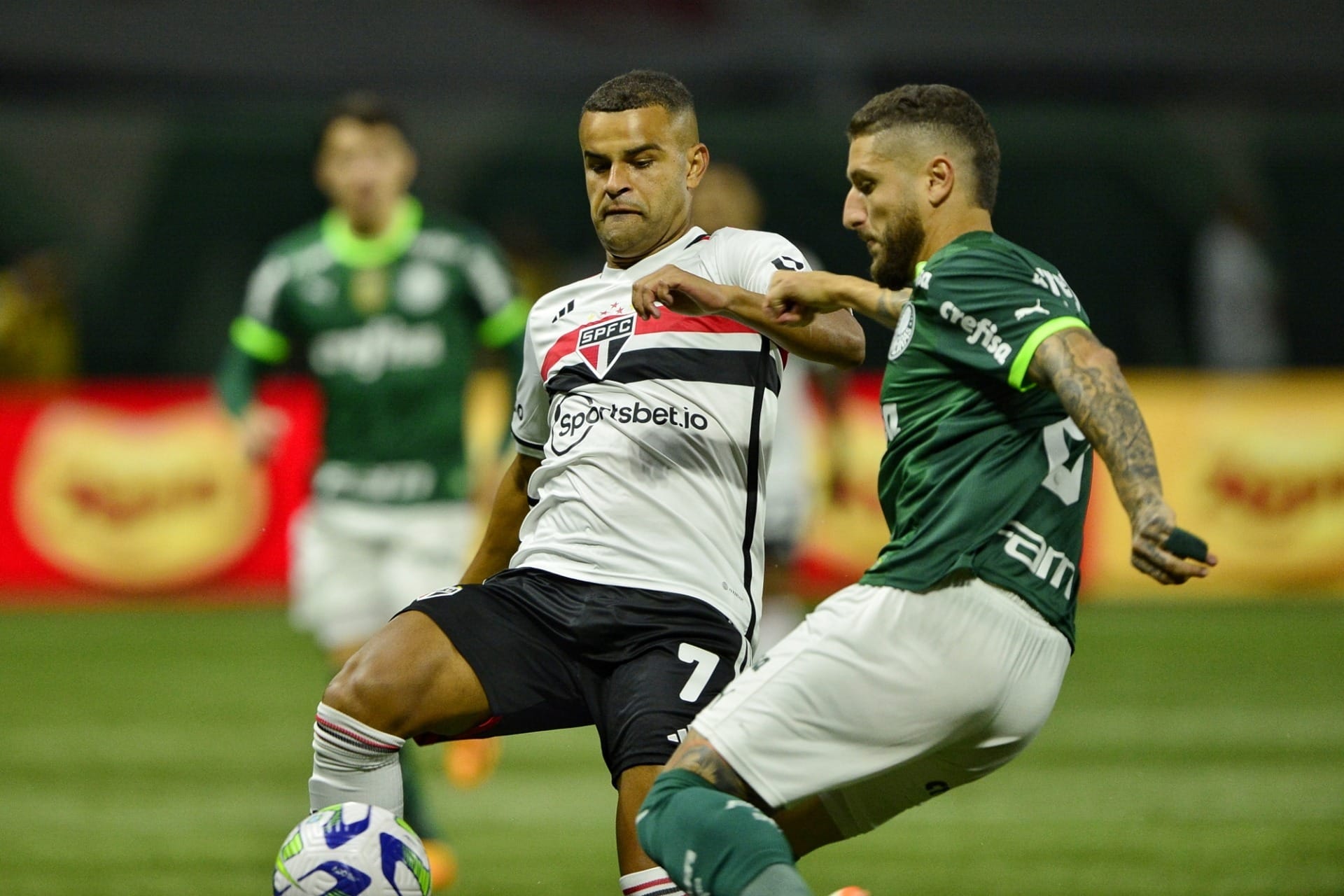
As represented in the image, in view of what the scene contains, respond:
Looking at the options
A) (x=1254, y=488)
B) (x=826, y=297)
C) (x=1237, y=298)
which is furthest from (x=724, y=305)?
(x=1237, y=298)

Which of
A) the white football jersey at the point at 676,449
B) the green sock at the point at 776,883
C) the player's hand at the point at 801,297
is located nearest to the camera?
the green sock at the point at 776,883

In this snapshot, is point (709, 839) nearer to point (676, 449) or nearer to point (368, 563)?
point (676, 449)

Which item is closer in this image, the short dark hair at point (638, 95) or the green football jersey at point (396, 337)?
the short dark hair at point (638, 95)

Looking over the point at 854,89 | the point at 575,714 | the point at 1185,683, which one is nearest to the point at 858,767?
the point at 575,714

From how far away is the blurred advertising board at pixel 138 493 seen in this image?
13547 mm

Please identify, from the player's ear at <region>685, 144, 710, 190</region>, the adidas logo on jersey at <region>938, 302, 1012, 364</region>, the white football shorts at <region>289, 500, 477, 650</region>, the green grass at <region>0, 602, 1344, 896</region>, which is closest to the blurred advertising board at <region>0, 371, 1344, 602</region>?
the green grass at <region>0, 602, 1344, 896</region>

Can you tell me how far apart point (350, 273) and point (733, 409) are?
311 cm

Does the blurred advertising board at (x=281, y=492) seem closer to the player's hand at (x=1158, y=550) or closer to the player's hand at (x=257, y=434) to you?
the player's hand at (x=257, y=434)

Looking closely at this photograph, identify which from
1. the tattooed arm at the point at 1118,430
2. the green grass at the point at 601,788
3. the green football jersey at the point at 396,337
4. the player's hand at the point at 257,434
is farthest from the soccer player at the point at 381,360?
the tattooed arm at the point at 1118,430

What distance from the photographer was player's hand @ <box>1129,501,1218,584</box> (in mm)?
3436

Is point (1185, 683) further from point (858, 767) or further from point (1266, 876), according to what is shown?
point (858, 767)

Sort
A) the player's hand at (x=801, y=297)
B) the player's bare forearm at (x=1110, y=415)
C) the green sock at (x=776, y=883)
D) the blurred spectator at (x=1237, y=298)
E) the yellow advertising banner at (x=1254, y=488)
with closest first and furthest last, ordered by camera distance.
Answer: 1. the player's bare forearm at (x=1110, y=415)
2. the green sock at (x=776, y=883)
3. the player's hand at (x=801, y=297)
4. the yellow advertising banner at (x=1254, y=488)
5. the blurred spectator at (x=1237, y=298)

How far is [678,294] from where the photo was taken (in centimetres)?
416

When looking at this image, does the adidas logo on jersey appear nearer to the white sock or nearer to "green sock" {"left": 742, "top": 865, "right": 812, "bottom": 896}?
"green sock" {"left": 742, "top": 865, "right": 812, "bottom": 896}
